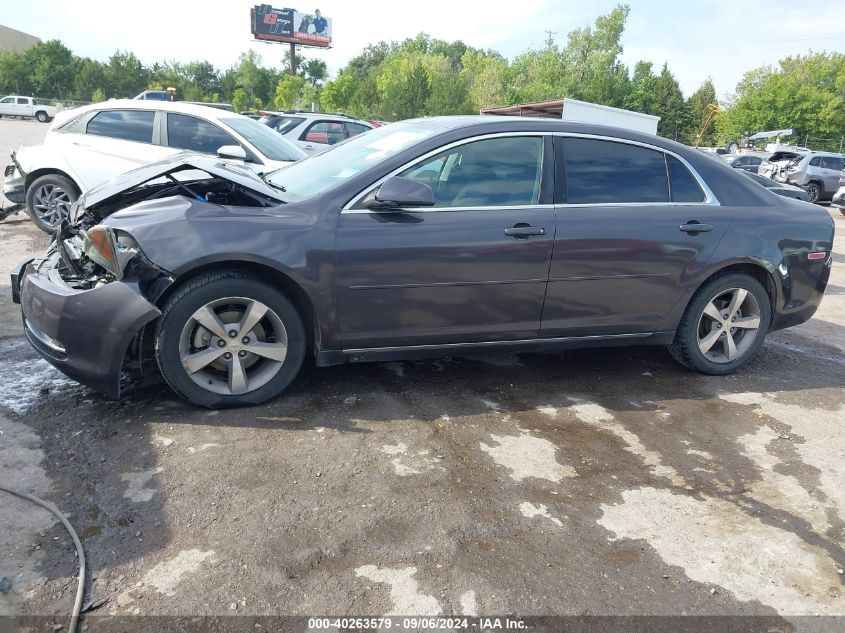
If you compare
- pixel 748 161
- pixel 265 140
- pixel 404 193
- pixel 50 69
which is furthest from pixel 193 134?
pixel 50 69

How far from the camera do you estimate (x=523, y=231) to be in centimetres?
398

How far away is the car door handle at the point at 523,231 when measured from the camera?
3.96 m

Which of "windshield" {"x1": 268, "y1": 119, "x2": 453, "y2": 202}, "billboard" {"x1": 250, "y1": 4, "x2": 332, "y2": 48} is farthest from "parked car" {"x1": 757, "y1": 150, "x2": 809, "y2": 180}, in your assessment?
"billboard" {"x1": 250, "y1": 4, "x2": 332, "y2": 48}

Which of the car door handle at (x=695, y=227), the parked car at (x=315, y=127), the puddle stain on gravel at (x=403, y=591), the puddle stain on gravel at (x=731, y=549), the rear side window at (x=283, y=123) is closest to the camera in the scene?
the puddle stain on gravel at (x=403, y=591)

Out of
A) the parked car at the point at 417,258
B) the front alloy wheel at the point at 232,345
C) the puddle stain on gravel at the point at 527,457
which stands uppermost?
the parked car at the point at 417,258

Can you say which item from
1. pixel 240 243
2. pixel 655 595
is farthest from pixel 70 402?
pixel 655 595

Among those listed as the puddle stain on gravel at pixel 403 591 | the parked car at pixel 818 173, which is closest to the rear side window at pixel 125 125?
the puddle stain on gravel at pixel 403 591

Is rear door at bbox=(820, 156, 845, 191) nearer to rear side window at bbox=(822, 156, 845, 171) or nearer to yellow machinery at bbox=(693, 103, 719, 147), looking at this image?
rear side window at bbox=(822, 156, 845, 171)

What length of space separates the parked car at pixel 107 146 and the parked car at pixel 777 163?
58.8ft

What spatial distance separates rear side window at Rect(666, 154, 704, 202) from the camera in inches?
176

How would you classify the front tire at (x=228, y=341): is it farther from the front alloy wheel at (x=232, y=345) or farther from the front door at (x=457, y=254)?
the front door at (x=457, y=254)

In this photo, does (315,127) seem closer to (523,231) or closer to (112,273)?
(523,231)

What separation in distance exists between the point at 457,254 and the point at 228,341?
137cm

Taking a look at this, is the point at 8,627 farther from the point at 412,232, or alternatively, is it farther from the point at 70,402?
the point at 412,232
